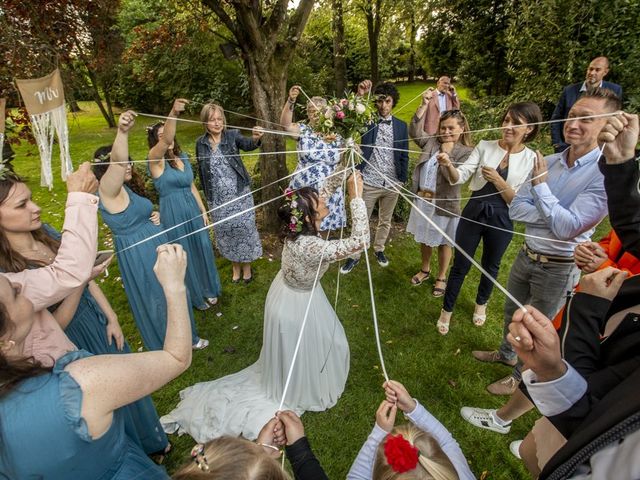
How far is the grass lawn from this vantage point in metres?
3.03

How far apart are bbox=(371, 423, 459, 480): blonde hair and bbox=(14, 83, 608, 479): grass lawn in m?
1.58

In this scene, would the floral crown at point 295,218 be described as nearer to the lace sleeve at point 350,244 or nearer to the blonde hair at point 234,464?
the lace sleeve at point 350,244

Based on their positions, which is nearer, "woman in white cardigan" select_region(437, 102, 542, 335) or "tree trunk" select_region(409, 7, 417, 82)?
"woman in white cardigan" select_region(437, 102, 542, 335)

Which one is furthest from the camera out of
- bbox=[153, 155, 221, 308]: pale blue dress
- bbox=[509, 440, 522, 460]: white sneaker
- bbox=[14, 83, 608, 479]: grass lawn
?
bbox=[153, 155, 221, 308]: pale blue dress

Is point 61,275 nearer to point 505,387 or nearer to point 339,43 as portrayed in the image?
point 505,387

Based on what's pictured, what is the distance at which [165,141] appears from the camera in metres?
3.80

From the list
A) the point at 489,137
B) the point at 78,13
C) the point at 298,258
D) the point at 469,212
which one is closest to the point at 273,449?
the point at 298,258

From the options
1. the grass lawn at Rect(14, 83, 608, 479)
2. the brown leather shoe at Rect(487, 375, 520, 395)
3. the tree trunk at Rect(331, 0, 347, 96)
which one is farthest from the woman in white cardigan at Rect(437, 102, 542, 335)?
the tree trunk at Rect(331, 0, 347, 96)

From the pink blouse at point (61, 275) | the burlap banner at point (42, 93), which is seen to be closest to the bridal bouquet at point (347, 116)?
the burlap banner at point (42, 93)

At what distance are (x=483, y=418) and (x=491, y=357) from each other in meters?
0.83

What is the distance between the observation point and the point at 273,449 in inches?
61.8

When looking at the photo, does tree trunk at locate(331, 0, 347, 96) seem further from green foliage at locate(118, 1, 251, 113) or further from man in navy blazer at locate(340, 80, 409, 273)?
man in navy blazer at locate(340, 80, 409, 273)

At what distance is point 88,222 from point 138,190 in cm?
223

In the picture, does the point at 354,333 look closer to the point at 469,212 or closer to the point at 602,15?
the point at 469,212
